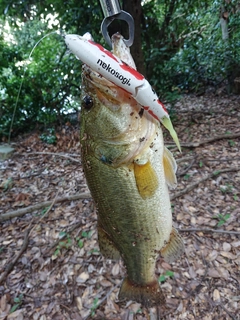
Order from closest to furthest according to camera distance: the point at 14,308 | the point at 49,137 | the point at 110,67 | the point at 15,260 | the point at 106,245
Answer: the point at 110,67, the point at 106,245, the point at 14,308, the point at 15,260, the point at 49,137

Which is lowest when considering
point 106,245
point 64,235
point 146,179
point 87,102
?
point 64,235

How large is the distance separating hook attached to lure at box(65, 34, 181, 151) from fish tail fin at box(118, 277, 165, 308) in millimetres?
1192

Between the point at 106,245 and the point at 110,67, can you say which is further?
the point at 106,245

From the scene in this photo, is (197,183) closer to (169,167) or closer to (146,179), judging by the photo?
(169,167)

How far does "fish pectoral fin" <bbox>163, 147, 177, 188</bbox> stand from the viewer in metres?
1.42

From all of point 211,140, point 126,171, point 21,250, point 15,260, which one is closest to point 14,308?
point 15,260

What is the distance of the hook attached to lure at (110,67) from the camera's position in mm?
882

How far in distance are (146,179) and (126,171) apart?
0.10 meters

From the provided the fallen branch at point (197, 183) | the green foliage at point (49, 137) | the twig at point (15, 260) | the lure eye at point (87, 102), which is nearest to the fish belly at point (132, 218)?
the lure eye at point (87, 102)

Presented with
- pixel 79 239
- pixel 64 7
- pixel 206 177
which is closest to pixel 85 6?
pixel 64 7

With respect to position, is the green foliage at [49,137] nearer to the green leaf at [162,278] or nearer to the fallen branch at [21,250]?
the fallen branch at [21,250]

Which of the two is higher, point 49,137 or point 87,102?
point 87,102

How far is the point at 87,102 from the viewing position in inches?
47.9

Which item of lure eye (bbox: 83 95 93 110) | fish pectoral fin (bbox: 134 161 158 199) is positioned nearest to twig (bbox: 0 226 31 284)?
fish pectoral fin (bbox: 134 161 158 199)
